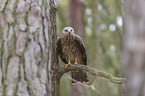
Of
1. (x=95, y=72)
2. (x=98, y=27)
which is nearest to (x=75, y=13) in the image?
(x=98, y=27)

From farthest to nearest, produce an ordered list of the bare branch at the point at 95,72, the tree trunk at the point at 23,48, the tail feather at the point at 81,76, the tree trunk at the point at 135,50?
the tail feather at the point at 81,76 → the bare branch at the point at 95,72 → the tree trunk at the point at 23,48 → the tree trunk at the point at 135,50

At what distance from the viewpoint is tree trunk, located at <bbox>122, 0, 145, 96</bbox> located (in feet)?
3.95

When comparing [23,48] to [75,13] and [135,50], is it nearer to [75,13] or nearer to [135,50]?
[135,50]

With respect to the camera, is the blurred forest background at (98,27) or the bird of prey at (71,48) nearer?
the bird of prey at (71,48)

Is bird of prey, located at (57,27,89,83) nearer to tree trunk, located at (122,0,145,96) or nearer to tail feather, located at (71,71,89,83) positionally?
tail feather, located at (71,71,89,83)

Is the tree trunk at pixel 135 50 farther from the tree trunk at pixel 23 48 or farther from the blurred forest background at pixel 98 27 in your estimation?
the blurred forest background at pixel 98 27

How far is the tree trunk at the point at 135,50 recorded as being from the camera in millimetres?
1205

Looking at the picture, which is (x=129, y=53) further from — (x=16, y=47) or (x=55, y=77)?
(x=55, y=77)

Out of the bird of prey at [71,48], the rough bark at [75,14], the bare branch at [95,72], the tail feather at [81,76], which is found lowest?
the tail feather at [81,76]

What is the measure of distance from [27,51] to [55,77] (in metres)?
0.84

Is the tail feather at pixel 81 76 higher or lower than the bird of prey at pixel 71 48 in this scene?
lower

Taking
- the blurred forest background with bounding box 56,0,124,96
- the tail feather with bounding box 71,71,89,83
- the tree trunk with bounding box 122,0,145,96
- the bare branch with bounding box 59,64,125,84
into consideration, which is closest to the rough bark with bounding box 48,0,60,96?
the bare branch with bounding box 59,64,125,84

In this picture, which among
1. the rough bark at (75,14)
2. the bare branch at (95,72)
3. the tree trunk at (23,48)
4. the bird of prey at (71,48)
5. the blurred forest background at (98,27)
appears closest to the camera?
the tree trunk at (23,48)

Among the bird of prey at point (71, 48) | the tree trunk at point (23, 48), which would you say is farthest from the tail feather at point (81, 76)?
the tree trunk at point (23, 48)
